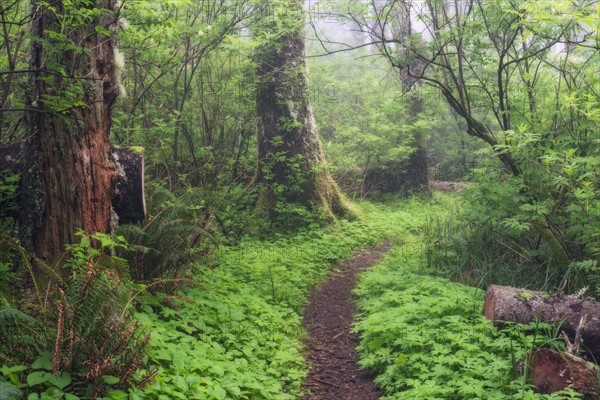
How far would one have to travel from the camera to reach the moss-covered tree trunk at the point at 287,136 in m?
10.8

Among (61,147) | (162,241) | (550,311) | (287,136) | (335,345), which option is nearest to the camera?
(61,147)

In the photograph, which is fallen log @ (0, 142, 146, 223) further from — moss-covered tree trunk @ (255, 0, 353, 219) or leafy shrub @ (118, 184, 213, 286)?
moss-covered tree trunk @ (255, 0, 353, 219)

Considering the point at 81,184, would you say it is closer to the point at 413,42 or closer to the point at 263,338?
the point at 263,338

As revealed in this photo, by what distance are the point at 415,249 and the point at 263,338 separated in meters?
4.85

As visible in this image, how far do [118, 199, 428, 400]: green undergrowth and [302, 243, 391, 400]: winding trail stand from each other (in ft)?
0.54

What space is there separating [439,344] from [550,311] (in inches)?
54.3

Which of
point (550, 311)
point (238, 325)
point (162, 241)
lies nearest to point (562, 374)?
point (550, 311)

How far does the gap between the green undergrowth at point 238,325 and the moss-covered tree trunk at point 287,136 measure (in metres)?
1.59

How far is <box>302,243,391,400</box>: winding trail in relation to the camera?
195 inches

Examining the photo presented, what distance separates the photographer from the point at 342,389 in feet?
16.4

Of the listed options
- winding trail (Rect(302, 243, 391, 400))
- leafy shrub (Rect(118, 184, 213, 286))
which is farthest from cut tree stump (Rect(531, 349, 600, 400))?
leafy shrub (Rect(118, 184, 213, 286))

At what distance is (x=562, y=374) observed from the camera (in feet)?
14.0

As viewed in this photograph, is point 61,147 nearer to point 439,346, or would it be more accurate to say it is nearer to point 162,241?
point 162,241

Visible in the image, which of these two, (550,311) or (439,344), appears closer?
(439,344)
